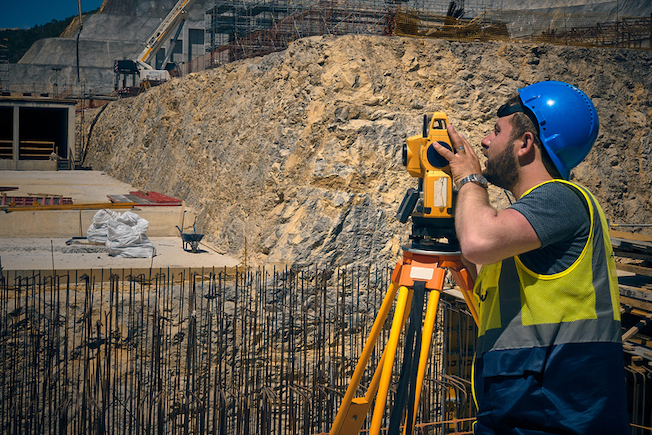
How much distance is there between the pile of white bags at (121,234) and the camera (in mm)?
11062

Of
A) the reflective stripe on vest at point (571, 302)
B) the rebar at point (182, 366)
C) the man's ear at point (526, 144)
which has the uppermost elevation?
the man's ear at point (526, 144)

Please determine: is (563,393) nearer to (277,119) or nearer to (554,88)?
(554,88)

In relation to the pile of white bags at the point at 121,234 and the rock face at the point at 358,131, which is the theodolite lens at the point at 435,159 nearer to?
the rock face at the point at 358,131

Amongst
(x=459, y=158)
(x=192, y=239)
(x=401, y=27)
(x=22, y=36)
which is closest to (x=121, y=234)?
(x=192, y=239)

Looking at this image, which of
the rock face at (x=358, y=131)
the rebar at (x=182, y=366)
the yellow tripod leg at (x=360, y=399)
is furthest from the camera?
the rock face at (x=358, y=131)

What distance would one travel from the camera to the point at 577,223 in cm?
139

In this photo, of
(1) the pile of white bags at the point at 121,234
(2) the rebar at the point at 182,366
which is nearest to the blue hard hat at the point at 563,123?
(2) the rebar at the point at 182,366

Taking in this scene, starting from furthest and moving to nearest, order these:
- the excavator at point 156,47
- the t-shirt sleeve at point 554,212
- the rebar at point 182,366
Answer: the excavator at point 156,47 < the rebar at point 182,366 < the t-shirt sleeve at point 554,212

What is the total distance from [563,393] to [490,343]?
23cm

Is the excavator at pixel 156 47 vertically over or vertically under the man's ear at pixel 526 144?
over

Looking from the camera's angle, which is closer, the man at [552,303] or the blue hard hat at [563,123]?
the man at [552,303]

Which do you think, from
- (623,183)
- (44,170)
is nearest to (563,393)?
(623,183)

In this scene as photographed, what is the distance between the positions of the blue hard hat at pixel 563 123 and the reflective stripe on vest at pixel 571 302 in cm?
14

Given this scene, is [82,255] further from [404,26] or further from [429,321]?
[429,321]
